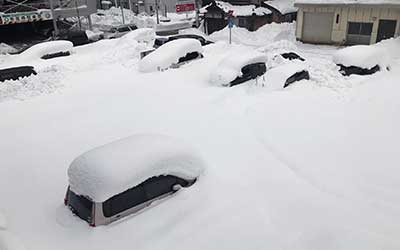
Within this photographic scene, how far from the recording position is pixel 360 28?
21.8 metres

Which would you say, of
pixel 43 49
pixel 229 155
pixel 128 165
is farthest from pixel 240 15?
pixel 128 165

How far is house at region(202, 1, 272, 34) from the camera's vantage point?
2747cm

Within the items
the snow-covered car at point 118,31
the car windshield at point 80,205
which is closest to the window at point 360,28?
the snow-covered car at point 118,31

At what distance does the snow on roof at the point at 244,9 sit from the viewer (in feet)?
89.5

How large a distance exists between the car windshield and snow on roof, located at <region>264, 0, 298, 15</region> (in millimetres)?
24011

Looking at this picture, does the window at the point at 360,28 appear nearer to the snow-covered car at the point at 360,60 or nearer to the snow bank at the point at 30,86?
the snow-covered car at the point at 360,60

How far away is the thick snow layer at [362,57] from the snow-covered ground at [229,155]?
53cm

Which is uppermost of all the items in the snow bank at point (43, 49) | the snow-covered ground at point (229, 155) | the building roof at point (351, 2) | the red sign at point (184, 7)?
the building roof at point (351, 2)

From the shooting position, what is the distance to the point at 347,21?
72.2ft

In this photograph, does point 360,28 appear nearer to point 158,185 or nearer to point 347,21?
point 347,21

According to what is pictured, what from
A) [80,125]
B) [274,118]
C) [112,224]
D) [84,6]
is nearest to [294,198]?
[112,224]

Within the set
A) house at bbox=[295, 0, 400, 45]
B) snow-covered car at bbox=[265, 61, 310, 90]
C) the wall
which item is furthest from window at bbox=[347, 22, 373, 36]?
snow-covered car at bbox=[265, 61, 310, 90]

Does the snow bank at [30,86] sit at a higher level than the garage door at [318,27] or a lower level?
lower

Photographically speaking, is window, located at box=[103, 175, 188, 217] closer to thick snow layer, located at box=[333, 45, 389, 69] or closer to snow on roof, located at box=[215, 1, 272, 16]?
thick snow layer, located at box=[333, 45, 389, 69]
